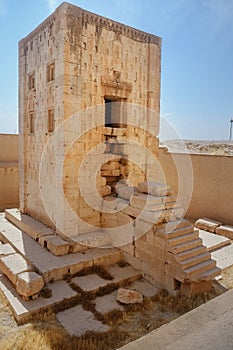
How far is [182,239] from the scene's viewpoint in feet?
18.0

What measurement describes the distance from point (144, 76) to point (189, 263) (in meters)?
5.24

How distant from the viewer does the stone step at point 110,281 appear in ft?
17.3

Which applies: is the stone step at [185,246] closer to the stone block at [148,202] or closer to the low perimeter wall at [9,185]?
the stone block at [148,202]

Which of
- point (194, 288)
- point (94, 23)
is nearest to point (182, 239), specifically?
point (194, 288)

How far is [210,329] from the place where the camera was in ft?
4.96

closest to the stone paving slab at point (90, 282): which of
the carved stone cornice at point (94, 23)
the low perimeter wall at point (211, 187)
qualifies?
the low perimeter wall at point (211, 187)

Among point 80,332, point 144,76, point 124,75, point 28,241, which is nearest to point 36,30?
point 124,75

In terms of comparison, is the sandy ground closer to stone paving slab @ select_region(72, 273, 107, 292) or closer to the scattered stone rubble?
the scattered stone rubble

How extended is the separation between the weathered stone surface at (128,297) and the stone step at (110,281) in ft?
1.53

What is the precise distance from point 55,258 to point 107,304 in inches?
64.9

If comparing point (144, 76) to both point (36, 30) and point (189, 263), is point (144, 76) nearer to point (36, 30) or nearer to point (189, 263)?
point (36, 30)

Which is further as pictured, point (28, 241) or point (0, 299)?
point (28, 241)

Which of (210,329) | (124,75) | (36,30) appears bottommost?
(210,329)

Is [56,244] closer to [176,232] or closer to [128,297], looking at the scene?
[128,297]
